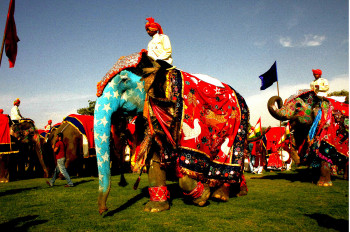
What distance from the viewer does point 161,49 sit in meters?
4.90

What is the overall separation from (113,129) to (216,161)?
203 centimetres

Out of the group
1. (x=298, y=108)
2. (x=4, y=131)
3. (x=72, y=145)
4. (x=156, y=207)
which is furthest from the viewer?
(x=72, y=145)

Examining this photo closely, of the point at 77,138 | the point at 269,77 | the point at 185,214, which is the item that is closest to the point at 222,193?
the point at 185,214

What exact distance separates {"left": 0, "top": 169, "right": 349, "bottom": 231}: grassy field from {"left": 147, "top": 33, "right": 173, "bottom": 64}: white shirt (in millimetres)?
2710

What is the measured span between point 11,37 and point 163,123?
2.81 meters

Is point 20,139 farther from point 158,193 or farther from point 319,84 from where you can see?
point 319,84

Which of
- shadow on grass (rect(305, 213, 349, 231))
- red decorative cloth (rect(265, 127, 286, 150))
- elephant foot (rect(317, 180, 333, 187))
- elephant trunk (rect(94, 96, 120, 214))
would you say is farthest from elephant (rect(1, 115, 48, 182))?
red decorative cloth (rect(265, 127, 286, 150))

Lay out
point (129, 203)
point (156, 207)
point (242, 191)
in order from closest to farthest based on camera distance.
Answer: point (156, 207) < point (129, 203) < point (242, 191)

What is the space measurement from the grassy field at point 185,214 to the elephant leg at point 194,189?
0.17m

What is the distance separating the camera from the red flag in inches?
166

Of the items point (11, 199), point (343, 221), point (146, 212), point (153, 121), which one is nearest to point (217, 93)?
point (153, 121)

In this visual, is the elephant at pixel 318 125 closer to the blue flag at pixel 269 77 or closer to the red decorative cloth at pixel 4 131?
the blue flag at pixel 269 77

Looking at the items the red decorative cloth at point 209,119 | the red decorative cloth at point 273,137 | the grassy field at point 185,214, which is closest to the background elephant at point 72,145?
the grassy field at point 185,214

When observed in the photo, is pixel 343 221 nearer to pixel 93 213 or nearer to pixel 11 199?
pixel 93 213
